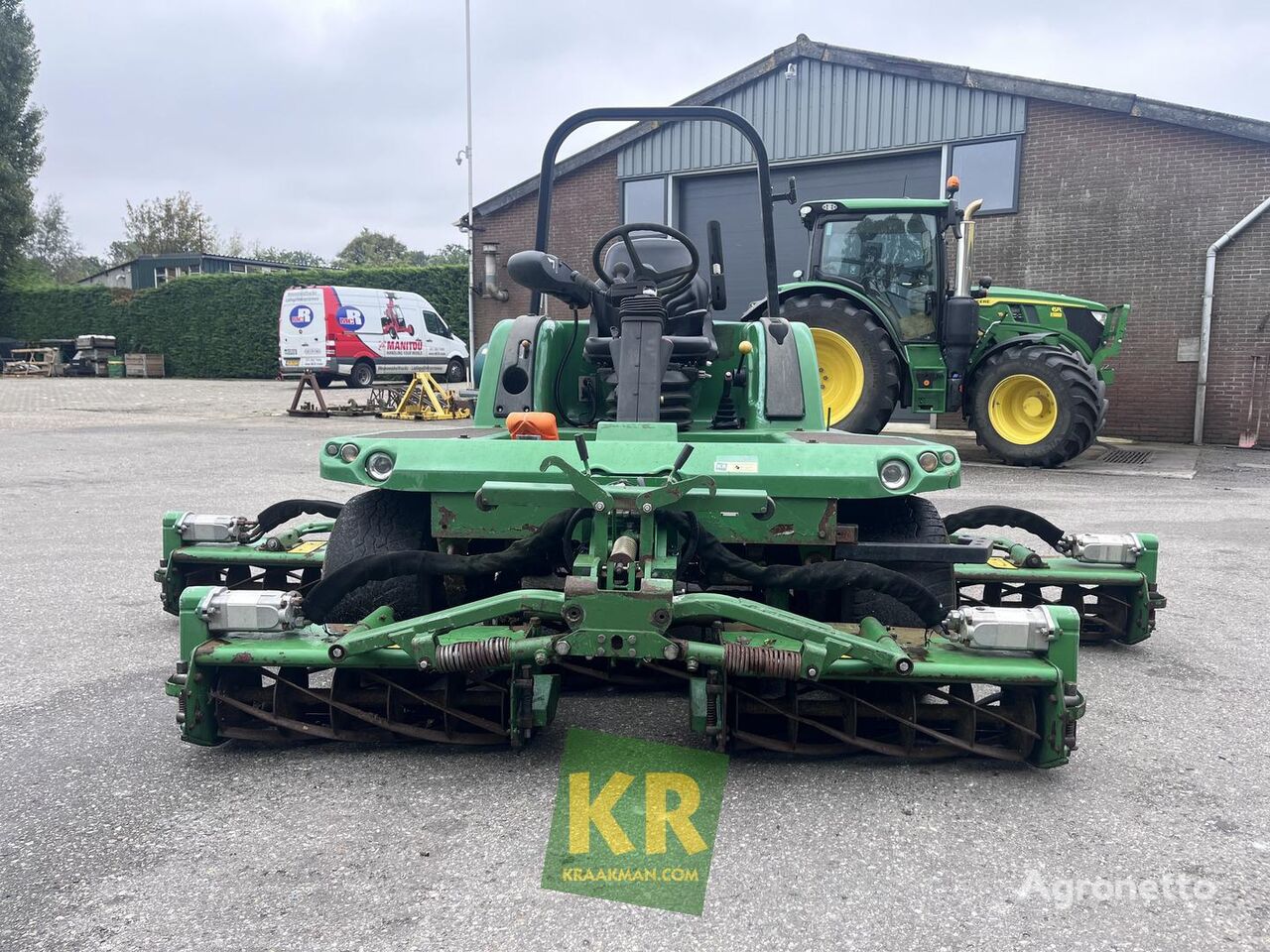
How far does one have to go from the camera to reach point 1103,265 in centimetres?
1368

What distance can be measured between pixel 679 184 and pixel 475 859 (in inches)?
624

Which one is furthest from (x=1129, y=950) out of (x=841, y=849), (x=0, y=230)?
(x=0, y=230)

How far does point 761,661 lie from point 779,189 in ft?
50.4

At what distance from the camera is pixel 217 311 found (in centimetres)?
2738

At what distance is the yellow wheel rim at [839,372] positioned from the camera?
984cm

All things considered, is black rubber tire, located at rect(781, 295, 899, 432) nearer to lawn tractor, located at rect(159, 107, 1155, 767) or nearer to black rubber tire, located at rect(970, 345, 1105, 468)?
black rubber tire, located at rect(970, 345, 1105, 468)

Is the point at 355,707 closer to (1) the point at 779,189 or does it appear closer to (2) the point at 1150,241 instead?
(2) the point at 1150,241

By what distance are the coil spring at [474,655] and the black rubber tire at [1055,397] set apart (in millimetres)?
8417

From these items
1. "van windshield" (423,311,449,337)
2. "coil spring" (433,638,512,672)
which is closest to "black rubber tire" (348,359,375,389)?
"van windshield" (423,311,449,337)

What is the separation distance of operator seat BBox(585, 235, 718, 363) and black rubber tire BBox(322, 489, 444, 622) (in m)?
1.34

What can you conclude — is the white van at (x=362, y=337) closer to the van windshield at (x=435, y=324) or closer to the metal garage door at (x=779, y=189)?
the van windshield at (x=435, y=324)

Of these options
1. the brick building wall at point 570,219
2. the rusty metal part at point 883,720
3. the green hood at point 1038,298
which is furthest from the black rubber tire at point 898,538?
the brick building wall at point 570,219

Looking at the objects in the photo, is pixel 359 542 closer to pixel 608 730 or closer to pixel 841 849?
pixel 608 730

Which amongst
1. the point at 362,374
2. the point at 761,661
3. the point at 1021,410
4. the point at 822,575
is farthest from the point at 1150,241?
the point at 362,374
